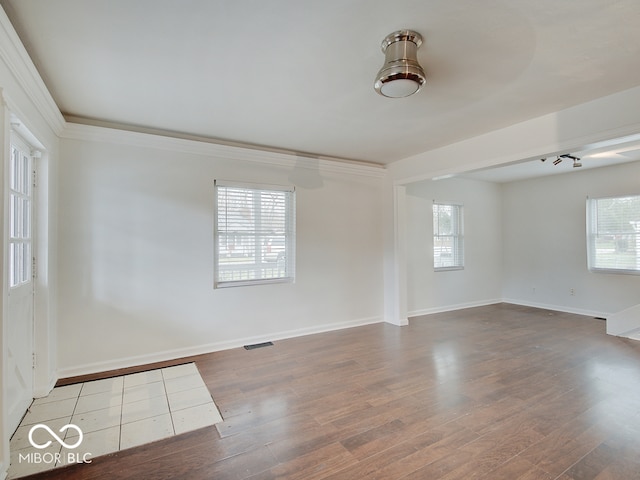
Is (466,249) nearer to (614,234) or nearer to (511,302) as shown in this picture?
(511,302)

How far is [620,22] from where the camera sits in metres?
1.78

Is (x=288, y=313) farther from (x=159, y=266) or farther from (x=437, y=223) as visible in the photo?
(x=437, y=223)

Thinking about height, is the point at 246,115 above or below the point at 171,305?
above

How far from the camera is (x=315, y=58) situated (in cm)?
214

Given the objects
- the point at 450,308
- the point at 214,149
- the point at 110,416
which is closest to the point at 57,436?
the point at 110,416

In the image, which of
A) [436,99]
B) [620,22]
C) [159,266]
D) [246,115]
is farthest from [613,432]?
[159,266]

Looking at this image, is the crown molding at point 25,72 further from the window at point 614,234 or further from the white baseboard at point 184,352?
the window at point 614,234

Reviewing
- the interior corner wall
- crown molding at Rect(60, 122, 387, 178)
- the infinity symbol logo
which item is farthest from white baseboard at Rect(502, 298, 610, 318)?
the infinity symbol logo

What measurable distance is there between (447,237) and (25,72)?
619cm

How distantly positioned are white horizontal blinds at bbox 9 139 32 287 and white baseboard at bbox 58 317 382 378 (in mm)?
1189

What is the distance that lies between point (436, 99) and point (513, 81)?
1.88 ft

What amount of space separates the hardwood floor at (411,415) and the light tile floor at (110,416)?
126 mm

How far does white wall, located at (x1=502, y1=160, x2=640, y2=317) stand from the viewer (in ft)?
17.4

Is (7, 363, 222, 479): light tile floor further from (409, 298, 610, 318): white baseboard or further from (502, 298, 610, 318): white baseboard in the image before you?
(502, 298, 610, 318): white baseboard
